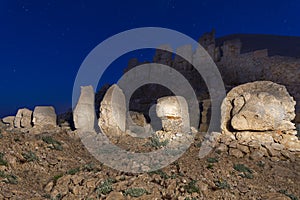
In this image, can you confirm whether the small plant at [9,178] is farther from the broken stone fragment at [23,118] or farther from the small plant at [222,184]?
the broken stone fragment at [23,118]

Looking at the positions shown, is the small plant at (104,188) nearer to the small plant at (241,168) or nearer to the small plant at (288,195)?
the small plant at (241,168)

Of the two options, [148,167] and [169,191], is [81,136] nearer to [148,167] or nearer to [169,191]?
[148,167]

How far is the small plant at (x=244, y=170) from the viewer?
24.8ft

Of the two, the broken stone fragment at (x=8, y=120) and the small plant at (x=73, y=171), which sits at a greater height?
the broken stone fragment at (x=8, y=120)

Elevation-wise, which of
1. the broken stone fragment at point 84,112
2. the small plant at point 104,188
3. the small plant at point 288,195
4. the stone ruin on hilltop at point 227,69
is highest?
the stone ruin on hilltop at point 227,69

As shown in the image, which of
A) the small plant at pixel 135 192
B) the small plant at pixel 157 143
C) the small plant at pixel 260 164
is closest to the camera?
the small plant at pixel 135 192

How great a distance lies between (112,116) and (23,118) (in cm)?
806

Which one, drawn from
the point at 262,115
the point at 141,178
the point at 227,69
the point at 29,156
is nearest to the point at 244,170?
the point at 262,115

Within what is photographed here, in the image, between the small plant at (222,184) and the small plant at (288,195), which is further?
the small plant at (222,184)

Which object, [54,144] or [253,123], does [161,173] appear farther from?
[54,144]

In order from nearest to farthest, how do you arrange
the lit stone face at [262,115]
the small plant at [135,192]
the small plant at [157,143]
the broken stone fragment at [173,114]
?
the small plant at [135,192] → the lit stone face at [262,115] → the small plant at [157,143] → the broken stone fragment at [173,114]

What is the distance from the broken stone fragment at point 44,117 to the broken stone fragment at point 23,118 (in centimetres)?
114

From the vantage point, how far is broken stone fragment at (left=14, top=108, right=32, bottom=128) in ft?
57.4

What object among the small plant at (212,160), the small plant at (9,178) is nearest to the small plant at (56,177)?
the small plant at (9,178)
